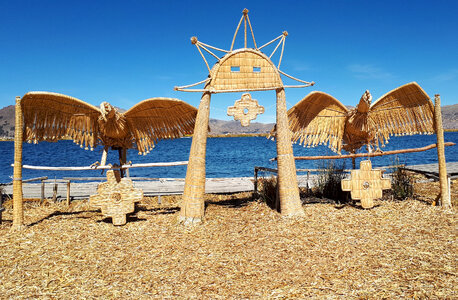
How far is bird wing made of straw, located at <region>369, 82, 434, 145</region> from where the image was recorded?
269 inches

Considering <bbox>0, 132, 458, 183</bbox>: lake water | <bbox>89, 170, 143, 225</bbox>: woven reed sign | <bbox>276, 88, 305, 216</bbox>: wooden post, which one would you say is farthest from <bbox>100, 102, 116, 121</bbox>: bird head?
<bbox>276, 88, 305, 216</bbox>: wooden post

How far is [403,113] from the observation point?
23.7ft

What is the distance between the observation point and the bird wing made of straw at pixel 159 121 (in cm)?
620

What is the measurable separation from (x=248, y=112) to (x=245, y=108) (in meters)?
0.10

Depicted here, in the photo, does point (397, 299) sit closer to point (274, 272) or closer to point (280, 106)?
point (274, 272)

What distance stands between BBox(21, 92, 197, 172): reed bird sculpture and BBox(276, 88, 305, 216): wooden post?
1836mm

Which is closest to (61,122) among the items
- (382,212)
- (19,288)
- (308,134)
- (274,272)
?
(19,288)

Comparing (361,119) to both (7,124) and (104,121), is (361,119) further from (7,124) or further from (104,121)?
(7,124)

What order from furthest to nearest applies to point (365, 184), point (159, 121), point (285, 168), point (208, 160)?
point (208, 160), point (365, 184), point (159, 121), point (285, 168)

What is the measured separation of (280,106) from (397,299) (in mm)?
3974

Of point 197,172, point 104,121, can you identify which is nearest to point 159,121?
point 104,121

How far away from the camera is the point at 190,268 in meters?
4.37

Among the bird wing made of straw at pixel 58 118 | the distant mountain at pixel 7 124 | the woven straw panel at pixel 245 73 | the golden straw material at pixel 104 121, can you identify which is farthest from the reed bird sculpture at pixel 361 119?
the distant mountain at pixel 7 124

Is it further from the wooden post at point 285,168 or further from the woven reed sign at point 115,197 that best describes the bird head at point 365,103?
the woven reed sign at point 115,197
